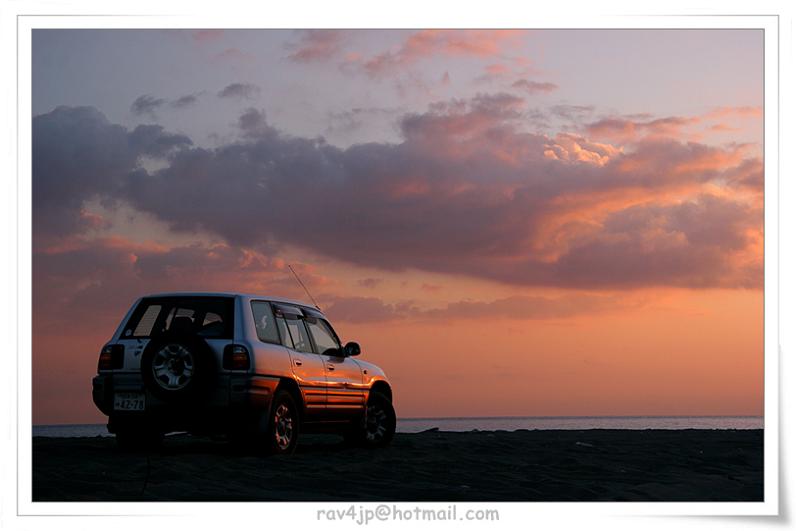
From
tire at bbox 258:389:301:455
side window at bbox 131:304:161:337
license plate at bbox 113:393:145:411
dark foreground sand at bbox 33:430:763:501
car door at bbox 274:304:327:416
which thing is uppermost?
side window at bbox 131:304:161:337

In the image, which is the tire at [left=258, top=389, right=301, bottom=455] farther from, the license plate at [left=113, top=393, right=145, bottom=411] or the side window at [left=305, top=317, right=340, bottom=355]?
the license plate at [left=113, top=393, right=145, bottom=411]

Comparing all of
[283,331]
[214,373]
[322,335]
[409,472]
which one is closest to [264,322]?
[283,331]

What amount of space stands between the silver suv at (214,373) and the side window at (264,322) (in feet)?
0.04

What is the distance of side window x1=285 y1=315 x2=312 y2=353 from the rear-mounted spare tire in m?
1.39

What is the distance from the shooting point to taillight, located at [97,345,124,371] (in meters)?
12.3

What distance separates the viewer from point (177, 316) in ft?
40.8

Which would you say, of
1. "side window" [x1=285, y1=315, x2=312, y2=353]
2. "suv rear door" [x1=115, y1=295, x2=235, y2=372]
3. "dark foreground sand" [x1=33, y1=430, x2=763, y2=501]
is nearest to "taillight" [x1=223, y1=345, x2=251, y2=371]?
"suv rear door" [x1=115, y1=295, x2=235, y2=372]

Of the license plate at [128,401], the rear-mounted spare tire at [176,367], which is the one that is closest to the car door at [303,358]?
the rear-mounted spare tire at [176,367]
